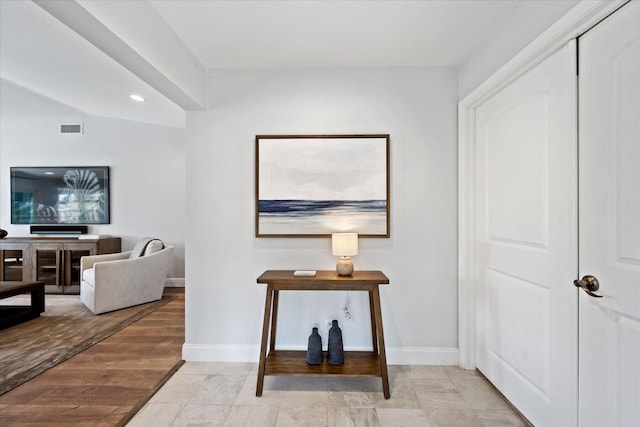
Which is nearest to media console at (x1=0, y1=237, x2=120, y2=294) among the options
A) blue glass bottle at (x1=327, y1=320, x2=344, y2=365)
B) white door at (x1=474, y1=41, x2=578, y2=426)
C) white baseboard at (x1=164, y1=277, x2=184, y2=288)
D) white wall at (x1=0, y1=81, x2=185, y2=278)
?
white wall at (x1=0, y1=81, x2=185, y2=278)

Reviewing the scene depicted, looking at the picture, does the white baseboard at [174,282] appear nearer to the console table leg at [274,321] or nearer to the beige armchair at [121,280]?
the beige armchair at [121,280]

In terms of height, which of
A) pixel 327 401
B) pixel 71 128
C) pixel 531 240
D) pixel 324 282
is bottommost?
pixel 327 401

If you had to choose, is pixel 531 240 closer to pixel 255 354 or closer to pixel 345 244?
pixel 345 244

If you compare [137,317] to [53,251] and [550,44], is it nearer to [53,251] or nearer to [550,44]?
[53,251]

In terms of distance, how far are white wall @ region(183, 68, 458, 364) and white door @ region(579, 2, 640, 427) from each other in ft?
3.66

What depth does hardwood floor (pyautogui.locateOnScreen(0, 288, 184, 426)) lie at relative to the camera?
1.88 m

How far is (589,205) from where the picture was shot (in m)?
1.40

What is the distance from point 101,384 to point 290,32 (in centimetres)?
267

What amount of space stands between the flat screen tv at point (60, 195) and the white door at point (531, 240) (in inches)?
215

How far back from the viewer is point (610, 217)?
4.26 ft

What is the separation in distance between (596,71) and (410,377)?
81.9 inches

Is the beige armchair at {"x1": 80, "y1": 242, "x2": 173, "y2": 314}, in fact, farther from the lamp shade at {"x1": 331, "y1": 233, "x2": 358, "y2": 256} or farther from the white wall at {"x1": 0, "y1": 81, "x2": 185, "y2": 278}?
the lamp shade at {"x1": 331, "y1": 233, "x2": 358, "y2": 256}

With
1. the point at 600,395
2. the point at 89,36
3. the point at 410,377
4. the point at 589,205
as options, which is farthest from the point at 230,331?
the point at 589,205

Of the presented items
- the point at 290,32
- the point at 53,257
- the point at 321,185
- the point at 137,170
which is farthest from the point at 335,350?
the point at 53,257
